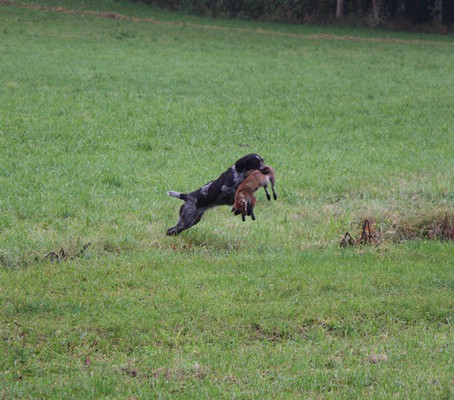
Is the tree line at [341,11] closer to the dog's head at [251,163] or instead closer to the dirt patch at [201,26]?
the dirt patch at [201,26]

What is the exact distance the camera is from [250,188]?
7395mm

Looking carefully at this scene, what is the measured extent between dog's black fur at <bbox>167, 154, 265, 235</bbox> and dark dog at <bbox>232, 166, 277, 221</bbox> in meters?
0.08

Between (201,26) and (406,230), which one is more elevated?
(201,26)

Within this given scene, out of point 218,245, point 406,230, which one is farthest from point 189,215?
point 406,230

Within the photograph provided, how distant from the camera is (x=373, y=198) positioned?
38.6ft

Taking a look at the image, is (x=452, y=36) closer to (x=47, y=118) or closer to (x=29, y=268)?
(x=47, y=118)

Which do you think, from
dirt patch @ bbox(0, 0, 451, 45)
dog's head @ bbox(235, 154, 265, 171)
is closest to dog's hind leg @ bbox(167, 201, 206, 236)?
dog's head @ bbox(235, 154, 265, 171)

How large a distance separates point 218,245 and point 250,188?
1.95m

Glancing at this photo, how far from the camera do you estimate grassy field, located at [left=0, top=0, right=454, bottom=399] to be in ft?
20.0

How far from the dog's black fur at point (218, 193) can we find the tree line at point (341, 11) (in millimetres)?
36828

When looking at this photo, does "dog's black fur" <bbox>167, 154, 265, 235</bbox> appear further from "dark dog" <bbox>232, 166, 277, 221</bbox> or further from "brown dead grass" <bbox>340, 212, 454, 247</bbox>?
"brown dead grass" <bbox>340, 212, 454, 247</bbox>

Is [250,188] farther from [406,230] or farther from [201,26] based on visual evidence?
[201,26]

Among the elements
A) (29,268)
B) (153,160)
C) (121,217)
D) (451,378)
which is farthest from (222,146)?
(451,378)

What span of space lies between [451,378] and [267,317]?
1.73 m
